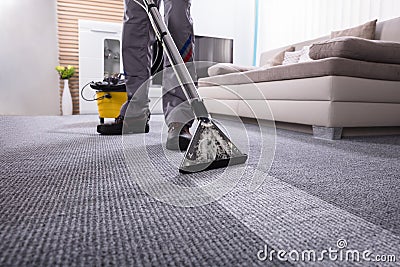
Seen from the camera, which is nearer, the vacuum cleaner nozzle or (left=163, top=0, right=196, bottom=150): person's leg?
the vacuum cleaner nozzle

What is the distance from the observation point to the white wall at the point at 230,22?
15.2ft

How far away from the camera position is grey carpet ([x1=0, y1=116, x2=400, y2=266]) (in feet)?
1.19

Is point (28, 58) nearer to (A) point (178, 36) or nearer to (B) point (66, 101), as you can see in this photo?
(B) point (66, 101)

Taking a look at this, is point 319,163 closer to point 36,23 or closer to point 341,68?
point 341,68

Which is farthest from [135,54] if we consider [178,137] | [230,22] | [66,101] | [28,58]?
[230,22]

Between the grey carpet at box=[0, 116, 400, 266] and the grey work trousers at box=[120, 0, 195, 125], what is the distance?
253 millimetres

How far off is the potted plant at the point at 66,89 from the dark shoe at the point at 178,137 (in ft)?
9.89

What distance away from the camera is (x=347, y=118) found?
1.49 m

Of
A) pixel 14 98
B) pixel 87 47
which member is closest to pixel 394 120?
pixel 87 47

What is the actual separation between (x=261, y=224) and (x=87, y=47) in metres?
3.78

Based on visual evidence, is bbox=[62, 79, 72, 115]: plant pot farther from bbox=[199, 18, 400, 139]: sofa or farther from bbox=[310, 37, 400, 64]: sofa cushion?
bbox=[310, 37, 400, 64]: sofa cushion

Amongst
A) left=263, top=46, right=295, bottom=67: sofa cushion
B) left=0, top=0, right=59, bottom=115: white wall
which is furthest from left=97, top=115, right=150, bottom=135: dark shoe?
left=0, top=0, right=59, bottom=115: white wall

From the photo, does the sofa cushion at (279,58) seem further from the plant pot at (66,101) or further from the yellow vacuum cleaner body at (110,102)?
the plant pot at (66,101)

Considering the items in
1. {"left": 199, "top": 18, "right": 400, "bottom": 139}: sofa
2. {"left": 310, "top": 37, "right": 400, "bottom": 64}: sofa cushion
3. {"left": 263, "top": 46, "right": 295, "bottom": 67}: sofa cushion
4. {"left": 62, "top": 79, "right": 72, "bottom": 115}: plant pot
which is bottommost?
{"left": 62, "top": 79, "right": 72, "bottom": 115}: plant pot
